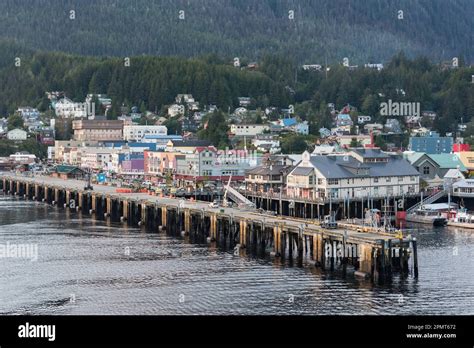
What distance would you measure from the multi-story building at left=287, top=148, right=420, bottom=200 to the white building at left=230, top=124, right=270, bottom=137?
44.0 metres

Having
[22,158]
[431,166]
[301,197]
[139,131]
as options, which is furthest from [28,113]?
[301,197]

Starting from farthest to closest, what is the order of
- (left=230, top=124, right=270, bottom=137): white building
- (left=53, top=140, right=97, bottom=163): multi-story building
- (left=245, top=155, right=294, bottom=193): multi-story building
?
(left=53, top=140, right=97, bottom=163): multi-story building < (left=230, top=124, right=270, bottom=137): white building < (left=245, top=155, right=294, bottom=193): multi-story building

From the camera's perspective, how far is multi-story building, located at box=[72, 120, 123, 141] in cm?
11588

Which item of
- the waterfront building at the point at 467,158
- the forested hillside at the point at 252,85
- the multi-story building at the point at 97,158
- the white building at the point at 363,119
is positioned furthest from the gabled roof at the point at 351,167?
the forested hillside at the point at 252,85

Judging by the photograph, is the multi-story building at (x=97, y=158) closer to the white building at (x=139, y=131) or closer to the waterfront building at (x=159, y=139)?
the waterfront building at (x=159, y=139)

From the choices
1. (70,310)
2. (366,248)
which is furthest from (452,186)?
(70,310)

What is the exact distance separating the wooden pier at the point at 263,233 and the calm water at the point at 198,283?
959 mm

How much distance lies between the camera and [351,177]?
2212 inches

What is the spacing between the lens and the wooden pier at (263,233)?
33.9 metres

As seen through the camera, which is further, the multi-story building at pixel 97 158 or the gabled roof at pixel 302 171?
the multi-story building at pixel 97 158

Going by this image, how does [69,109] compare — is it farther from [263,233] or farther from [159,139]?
[263,233]

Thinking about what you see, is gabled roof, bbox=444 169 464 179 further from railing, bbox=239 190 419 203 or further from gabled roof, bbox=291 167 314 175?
gabled roof, bbox=291 167 314 175

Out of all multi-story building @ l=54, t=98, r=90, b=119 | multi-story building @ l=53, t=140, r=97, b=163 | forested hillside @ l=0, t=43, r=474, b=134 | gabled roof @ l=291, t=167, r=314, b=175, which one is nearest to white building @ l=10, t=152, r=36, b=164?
multi-story building @ l=53, t=140, r=97, b=163
